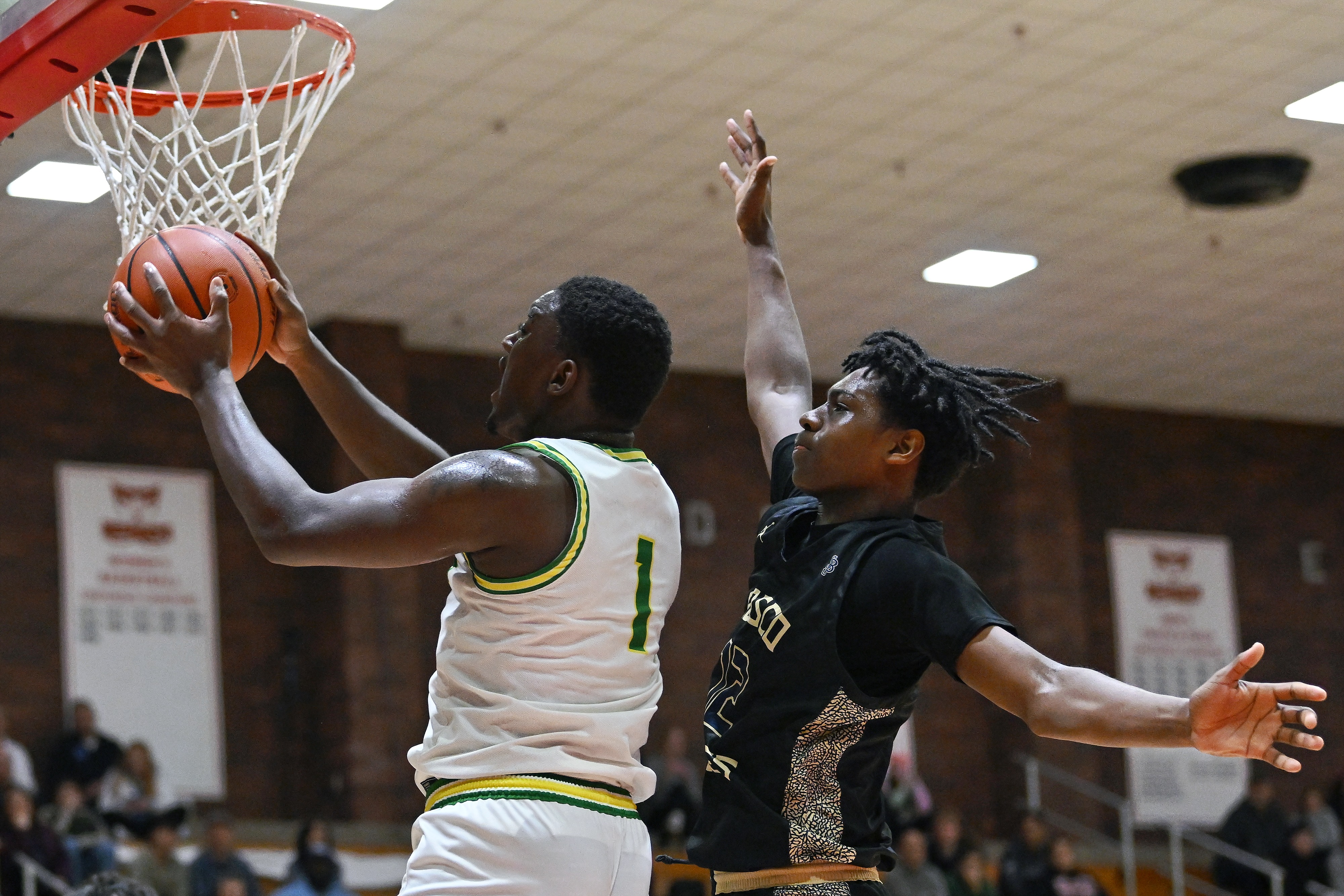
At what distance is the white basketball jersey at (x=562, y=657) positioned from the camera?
3.76 meters

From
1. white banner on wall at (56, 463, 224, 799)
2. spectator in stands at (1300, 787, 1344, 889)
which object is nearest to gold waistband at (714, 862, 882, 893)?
white banner on wall at (56, 463, 224, 799)

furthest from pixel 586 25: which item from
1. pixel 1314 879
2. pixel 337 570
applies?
pixel 1314 879

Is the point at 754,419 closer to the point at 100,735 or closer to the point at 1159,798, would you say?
the point at 100,735

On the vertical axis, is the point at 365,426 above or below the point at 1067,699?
above

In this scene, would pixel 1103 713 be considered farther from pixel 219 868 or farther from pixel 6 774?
pixel 6 774

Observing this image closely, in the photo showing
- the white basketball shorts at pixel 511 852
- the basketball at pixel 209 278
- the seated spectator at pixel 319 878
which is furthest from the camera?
the seated spectator at pixel 319 878

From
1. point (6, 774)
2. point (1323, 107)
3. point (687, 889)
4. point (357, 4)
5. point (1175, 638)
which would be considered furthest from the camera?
point (1175, 638)

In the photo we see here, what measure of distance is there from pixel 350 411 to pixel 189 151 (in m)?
1.82

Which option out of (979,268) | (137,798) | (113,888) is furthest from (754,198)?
(979,268)

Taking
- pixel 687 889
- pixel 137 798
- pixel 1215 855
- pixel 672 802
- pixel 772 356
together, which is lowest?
pixel 1215 855

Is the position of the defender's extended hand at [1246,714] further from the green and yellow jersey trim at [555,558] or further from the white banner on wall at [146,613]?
the white banner on wall at [146,613]

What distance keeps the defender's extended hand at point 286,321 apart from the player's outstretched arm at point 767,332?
3.56 ft

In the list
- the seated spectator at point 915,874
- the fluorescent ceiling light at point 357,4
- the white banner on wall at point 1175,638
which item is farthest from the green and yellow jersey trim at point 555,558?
the white banner on wall at point 1175,638

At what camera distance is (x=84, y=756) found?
1512 cm
